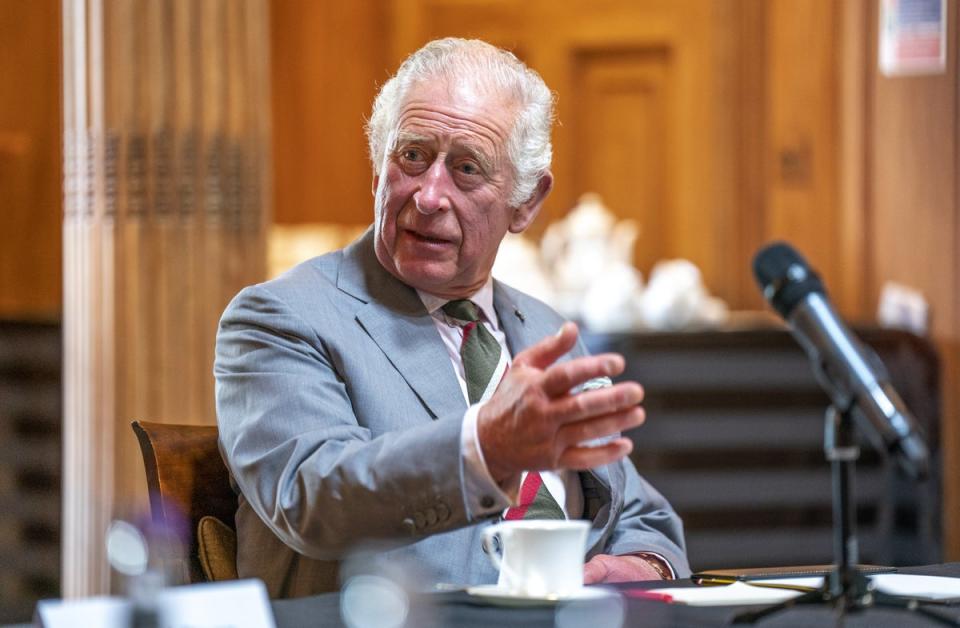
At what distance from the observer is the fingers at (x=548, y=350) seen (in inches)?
60.1

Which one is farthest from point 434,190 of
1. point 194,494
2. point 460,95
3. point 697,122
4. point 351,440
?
point 697,122

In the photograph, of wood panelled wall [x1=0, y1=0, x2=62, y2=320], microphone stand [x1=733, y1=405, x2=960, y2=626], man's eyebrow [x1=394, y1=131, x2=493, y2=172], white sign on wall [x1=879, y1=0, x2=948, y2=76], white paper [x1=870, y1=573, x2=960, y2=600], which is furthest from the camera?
wood panelled wall [x1=0, y1=0, x2=62, y2=320]

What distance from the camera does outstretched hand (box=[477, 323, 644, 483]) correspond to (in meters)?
1.49

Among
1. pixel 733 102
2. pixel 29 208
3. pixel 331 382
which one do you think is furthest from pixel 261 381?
pixel 733 102

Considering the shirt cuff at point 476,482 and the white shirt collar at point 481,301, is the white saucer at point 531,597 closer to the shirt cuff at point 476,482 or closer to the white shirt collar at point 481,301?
the shirt cuff at point 476,482

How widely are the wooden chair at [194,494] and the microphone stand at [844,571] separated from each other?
0.77m

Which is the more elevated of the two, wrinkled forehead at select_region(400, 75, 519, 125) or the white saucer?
wrinkled forehead at select_region(400, 75, 519, 125)

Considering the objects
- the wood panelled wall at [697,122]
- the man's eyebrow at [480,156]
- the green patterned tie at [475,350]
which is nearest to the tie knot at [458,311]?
the green patterned tie at [475,350]

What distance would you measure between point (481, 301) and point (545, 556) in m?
0.79

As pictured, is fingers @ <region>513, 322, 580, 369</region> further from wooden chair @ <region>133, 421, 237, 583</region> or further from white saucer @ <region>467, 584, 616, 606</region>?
wooden chair @ <region>133, 421, 237, 583</region>

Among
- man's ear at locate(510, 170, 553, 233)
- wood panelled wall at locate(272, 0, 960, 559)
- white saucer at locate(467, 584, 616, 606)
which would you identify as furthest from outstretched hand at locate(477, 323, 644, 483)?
wood panelled wall at locate(272, 0, 960, 559)

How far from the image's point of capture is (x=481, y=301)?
7.30ft

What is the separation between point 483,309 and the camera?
2.22 meters

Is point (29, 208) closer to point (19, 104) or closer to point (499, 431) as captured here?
point (19, 104)
